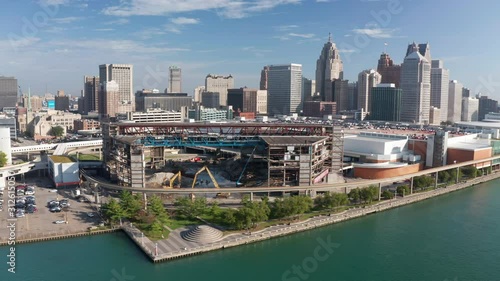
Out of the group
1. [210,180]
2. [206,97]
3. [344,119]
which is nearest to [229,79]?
[206,97]

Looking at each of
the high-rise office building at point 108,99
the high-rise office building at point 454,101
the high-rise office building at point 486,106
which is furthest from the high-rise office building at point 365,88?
the high-rise office building at point 108,99

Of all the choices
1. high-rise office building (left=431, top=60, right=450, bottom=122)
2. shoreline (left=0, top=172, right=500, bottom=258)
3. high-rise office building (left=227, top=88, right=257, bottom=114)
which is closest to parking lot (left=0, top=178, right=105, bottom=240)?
shoreline (left=0, top=172, right=500, bottom=258)

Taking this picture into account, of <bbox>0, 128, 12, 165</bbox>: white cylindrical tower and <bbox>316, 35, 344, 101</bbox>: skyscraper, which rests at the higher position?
<bbox>316, 35, 344, 101</bbox>: skyscraper

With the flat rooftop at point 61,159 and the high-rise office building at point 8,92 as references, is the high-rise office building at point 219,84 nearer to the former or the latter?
the high-rise office building at point 8,92

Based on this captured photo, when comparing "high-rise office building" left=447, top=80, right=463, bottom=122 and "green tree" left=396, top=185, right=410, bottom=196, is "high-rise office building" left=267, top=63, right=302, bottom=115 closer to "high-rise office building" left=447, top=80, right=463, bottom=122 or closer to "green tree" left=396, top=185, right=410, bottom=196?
"high-rise office building" left=447, top=80, right=463, bottom=122

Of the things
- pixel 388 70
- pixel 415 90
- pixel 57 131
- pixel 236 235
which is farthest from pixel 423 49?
pixel 236 235

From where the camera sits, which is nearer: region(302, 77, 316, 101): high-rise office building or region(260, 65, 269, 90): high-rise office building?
region(302, 77, 316, 101): high-rise office building
